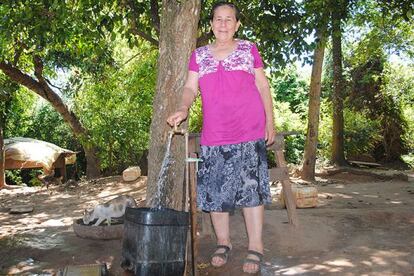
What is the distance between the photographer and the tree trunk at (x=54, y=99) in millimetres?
10188

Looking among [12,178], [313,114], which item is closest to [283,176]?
[313,114]

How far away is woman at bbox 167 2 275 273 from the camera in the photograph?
2.80 m

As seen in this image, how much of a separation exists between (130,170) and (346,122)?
837 centimetres

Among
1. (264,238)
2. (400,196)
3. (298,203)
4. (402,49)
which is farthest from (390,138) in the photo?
(264,238)

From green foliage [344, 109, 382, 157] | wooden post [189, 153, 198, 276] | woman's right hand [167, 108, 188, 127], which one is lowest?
wooden post [189, 153, 198, 276]

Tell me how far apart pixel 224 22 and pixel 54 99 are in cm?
885

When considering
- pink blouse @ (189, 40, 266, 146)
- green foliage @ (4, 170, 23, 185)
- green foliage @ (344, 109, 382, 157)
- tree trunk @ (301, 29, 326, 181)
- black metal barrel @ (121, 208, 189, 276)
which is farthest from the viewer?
green foliage @ (4, 170, 23, 185)

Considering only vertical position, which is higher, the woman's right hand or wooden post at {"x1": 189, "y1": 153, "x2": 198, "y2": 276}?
the woman's right hand

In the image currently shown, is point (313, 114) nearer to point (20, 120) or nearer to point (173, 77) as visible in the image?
point (173, 77)

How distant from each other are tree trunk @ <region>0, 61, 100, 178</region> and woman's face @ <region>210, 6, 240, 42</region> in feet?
27.0

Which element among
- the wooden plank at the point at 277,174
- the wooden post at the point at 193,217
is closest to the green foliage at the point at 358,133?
the wooden plank at the point at 277,174

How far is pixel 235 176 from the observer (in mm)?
2875

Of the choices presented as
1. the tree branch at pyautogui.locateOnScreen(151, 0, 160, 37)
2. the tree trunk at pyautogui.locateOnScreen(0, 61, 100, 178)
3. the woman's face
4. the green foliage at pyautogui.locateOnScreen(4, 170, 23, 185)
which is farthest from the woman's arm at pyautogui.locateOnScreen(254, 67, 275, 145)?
the green foliage at pyautogui.locateOnScreen(4, 170, 23, 185)

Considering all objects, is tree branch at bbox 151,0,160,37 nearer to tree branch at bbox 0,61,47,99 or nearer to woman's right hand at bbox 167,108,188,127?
woman's right hand at bbox 167,108,188,127
